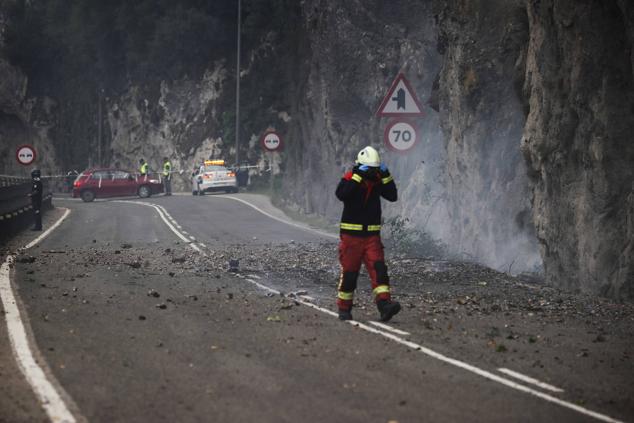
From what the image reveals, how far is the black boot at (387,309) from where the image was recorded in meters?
11.0

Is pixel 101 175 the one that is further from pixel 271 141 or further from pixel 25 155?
pixel 25 155

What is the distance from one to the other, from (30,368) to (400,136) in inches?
479

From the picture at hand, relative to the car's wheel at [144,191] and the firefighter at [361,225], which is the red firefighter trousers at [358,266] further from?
the car's wheel at [144,191]

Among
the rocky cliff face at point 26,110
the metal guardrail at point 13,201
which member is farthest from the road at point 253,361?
the rocky cliff face at point 26,110

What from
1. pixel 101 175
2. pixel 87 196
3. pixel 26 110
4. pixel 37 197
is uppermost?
pixel 26 110

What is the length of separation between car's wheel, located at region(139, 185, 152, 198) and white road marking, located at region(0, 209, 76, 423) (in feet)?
132

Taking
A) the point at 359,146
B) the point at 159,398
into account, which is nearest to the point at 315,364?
the point at 159,398

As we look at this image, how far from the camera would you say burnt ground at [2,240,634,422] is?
7164 mm

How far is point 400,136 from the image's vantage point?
19266mm

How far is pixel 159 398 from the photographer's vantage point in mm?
7246

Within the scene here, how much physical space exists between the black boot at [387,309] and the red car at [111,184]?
1669 inches

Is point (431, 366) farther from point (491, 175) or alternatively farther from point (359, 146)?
point (359, 146)

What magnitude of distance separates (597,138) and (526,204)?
19.2 ft

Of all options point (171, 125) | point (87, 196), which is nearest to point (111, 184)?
point (87, 196)
